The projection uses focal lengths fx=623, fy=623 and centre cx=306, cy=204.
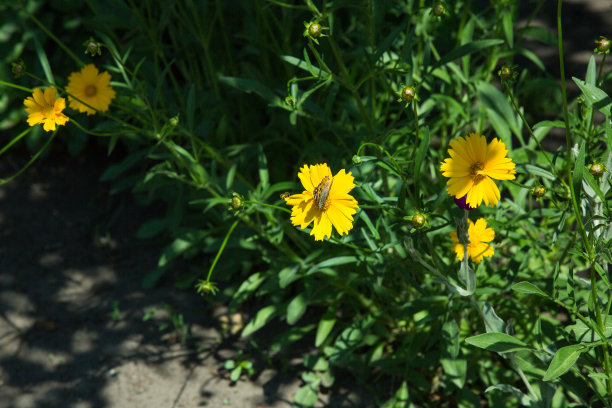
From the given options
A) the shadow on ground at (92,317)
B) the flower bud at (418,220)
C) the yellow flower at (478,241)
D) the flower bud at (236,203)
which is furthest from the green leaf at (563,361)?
the shadow on ground at (92,317)

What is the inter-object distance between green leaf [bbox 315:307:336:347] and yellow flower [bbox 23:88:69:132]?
127 centimetres

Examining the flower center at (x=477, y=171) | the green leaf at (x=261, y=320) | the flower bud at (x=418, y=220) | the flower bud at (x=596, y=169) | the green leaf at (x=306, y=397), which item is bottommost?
the flower bud at (x=596, y=169)

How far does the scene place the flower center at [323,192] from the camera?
150 centimetres

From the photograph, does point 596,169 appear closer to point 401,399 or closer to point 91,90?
point 401,399

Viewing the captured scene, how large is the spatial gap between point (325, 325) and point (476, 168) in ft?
4.06

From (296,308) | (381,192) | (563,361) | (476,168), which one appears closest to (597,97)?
(476,168)

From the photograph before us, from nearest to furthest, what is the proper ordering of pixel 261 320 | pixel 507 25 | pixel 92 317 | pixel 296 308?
pixel 507 25
pixel 296 308
pixel 261 320
pixel 92 317

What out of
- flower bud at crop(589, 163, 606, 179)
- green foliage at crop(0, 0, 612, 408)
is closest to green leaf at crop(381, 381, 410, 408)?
green foliage at crop(0, 0, 612, 408)

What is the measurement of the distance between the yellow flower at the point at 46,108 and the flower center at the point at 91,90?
15 centimetres

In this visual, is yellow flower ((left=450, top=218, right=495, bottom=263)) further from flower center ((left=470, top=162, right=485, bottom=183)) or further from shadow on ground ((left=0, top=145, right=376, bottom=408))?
shadow on ground ((left=0, top=145, right=376, bottom=408))

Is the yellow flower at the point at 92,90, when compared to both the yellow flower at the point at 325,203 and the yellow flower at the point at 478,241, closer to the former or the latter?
the yellow flower at the point at 325,203

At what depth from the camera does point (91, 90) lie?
194cm

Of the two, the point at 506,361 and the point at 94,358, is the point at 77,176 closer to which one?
the point at 94,358

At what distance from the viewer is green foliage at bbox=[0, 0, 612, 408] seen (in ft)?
5.80
